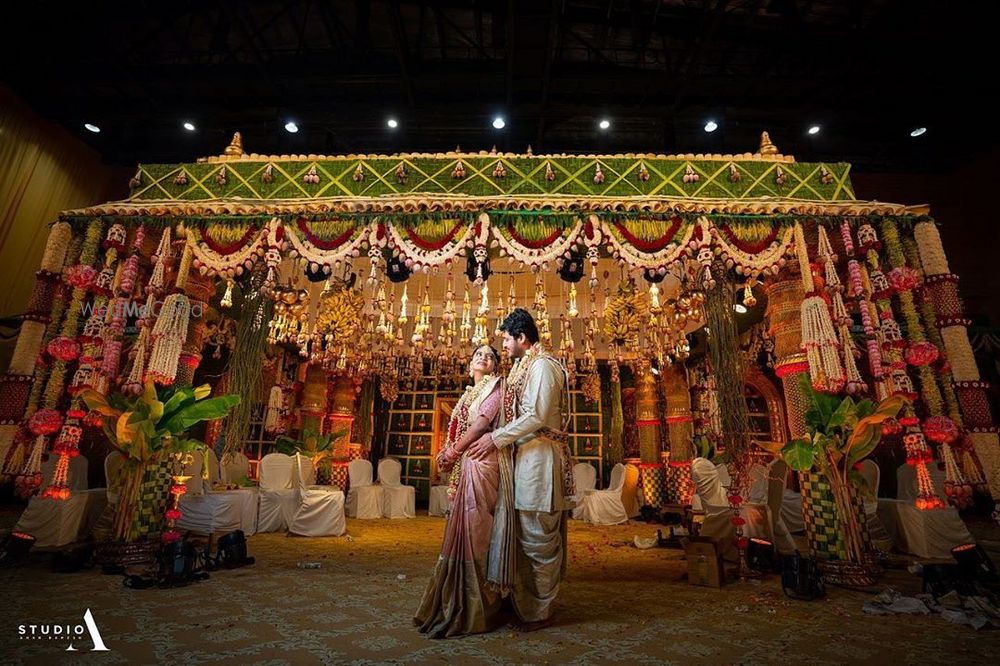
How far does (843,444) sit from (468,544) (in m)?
3.60

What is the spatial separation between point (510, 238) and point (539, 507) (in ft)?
9.10

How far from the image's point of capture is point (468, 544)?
2492 millimetres

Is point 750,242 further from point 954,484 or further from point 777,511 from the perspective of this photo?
point 777,511

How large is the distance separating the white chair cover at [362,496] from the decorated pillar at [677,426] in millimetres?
6368

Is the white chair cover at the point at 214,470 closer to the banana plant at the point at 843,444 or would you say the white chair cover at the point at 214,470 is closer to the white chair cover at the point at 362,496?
the white chair cover at the point at 362,496

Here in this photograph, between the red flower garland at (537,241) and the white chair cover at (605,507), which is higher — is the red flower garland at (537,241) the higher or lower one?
the higher one

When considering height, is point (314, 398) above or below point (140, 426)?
above

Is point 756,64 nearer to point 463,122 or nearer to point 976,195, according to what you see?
point 976,195

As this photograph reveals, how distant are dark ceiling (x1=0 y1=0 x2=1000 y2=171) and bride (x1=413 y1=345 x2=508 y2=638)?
600cm

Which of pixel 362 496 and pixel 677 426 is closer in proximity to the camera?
pixel 362 496

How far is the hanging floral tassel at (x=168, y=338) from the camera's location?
423 cm

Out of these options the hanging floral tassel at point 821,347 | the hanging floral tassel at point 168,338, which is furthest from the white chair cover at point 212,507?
the hanging floral tassel at point 821,347

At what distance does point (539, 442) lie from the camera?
2.62 meters

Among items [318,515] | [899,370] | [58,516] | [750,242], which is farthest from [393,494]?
[899,370]
